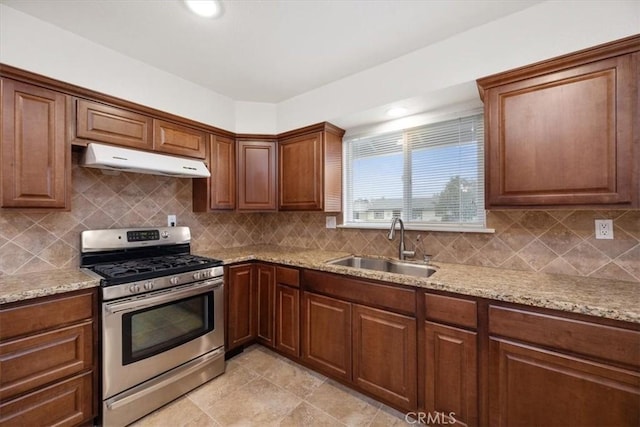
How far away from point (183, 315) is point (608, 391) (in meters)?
2.41

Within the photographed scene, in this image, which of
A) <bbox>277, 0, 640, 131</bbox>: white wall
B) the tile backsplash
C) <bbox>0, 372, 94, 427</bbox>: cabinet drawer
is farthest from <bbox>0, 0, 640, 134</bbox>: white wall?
<bbox>0, 372, 94, 427</bbox>: cabinet drawer

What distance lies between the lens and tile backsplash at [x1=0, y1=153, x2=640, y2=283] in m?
1.61

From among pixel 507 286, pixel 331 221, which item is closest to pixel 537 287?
pixel 507 286

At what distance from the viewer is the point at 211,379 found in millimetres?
2121

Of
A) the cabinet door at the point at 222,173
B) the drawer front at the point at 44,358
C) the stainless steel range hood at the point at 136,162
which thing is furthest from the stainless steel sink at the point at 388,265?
the drawer front at the point at 44,358

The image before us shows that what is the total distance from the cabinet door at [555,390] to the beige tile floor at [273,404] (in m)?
0.65

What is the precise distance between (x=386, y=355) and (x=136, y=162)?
221 cm

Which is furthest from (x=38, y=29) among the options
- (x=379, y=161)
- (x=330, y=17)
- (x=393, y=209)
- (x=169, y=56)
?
(x=393, y=209)

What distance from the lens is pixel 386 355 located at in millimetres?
1761

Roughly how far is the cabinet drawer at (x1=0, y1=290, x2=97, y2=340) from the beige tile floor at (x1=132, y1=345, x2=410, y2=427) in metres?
0.80

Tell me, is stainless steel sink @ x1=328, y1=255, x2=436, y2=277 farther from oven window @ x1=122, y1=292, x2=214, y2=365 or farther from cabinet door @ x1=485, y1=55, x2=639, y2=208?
oven window @ x1=122, y1=292, x2=214, y2=365

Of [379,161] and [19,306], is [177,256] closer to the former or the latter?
[19,306]

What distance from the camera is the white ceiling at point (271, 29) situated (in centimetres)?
154

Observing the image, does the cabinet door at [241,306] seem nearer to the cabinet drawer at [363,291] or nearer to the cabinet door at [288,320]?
the cabinet door at [288,320]
